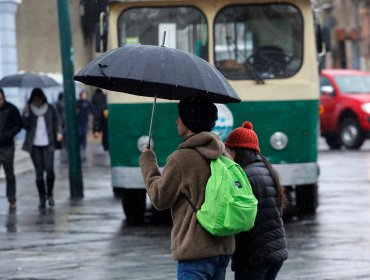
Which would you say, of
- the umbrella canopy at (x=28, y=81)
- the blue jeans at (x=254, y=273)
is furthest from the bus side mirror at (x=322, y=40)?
the blue jeans at (x=254, y=273)

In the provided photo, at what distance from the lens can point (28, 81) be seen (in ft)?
54.7

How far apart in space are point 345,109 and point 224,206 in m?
22.4

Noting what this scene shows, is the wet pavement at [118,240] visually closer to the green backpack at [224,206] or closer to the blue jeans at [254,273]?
the blue jeans at [254,273]

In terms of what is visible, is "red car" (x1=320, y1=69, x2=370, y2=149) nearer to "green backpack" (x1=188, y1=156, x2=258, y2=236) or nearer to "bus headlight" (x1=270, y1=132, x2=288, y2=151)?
"bus headlight" (x1=270, y1=132, x2=288, y2=151)

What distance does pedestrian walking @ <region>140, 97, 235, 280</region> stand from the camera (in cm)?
577

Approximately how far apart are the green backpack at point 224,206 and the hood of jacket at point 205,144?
5 cm

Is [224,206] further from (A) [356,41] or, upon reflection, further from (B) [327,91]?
(A) [356,41]

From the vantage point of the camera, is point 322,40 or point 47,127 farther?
point 47,127

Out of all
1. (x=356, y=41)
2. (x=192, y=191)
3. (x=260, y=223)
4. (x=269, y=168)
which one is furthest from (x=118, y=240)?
(x=356, y=41)

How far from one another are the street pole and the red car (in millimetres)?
10812

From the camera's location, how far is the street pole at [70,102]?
57.4ft

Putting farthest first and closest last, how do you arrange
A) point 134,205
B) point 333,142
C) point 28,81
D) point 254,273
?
point 333,142 < point 28,81 < point 134,205 < point 254,273

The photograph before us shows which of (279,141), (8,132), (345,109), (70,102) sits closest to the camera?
(279,141)

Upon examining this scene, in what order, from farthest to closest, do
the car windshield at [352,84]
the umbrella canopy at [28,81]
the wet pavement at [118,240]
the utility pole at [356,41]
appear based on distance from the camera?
the utility pole at [356,41]
the car windshield at [352,84]
the umbrella canopy at [28,81]
the wet pavement at [118,240]
